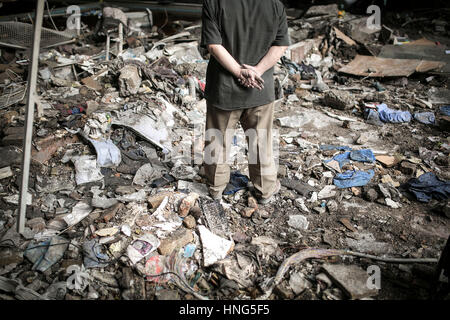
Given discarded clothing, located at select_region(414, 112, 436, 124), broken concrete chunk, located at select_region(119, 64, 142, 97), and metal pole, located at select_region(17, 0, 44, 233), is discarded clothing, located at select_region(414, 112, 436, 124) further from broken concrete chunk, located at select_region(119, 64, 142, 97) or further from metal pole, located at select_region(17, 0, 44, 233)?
metal pole, located at select_region(17, 0, 44, 233)

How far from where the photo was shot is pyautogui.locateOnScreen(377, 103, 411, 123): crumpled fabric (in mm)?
4836

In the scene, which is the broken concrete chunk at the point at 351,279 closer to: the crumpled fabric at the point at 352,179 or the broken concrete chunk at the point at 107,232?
the crumpled fabric at the point at 352,179

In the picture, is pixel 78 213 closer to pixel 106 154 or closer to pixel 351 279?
pixel 106 154

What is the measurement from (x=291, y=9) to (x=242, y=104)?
28.3 ft

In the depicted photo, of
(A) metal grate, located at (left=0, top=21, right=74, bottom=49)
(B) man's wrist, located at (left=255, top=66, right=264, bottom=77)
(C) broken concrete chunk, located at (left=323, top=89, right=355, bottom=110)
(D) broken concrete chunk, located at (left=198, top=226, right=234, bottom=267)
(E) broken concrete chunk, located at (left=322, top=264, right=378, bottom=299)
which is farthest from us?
(A) metal grate, located at (left=0, top=21, right=74, bottom=49)

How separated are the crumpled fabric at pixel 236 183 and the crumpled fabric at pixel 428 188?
1812mm

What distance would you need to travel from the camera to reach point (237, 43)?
2422 mm

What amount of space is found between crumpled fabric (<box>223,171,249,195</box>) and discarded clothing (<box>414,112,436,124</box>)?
3.20 metres

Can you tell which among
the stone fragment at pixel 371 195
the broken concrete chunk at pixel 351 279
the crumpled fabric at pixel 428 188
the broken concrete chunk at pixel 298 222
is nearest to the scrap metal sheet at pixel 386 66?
the crumpled fabric at pixel 428 188

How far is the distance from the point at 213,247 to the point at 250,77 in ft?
4.78

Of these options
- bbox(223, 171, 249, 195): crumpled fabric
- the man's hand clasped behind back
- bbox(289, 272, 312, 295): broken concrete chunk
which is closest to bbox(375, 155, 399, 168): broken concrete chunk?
bbox(223, 171, 249, 195): crumpled fabric

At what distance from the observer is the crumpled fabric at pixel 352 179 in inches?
137

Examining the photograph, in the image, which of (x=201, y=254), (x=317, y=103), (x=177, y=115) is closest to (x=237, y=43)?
(x=201, y=254)

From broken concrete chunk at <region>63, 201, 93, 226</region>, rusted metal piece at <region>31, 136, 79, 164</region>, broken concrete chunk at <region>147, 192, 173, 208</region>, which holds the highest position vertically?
rusted metal piece at <region>31, 136, 79, 164</region>
